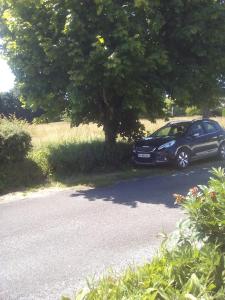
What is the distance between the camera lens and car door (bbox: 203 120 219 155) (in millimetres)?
14422

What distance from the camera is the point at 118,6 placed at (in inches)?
461

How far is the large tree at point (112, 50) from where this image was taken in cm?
1149

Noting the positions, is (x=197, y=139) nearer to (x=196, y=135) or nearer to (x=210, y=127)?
(x=196, y=135)

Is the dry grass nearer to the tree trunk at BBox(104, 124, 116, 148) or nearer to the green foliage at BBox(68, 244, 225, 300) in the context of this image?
the tree trunk at BBox(104, 124, 116, 148)

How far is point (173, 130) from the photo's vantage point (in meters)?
14.3

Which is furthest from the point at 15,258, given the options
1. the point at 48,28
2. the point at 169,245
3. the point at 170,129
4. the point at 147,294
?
the point at 170,129

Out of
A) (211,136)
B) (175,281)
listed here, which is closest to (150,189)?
(211,136)

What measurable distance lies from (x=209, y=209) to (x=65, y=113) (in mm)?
11283

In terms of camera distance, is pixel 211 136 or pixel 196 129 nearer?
pixel 196 129

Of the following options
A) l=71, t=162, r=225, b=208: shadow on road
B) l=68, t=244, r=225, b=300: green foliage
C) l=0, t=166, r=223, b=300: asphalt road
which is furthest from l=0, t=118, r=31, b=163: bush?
l=68, t=244, r=225, b=300: green foliage

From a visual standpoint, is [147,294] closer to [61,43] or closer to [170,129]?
[61,43]

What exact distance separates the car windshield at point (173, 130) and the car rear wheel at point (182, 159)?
83 cm

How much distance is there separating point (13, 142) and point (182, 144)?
18.3ft

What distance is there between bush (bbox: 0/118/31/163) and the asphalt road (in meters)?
2.25
